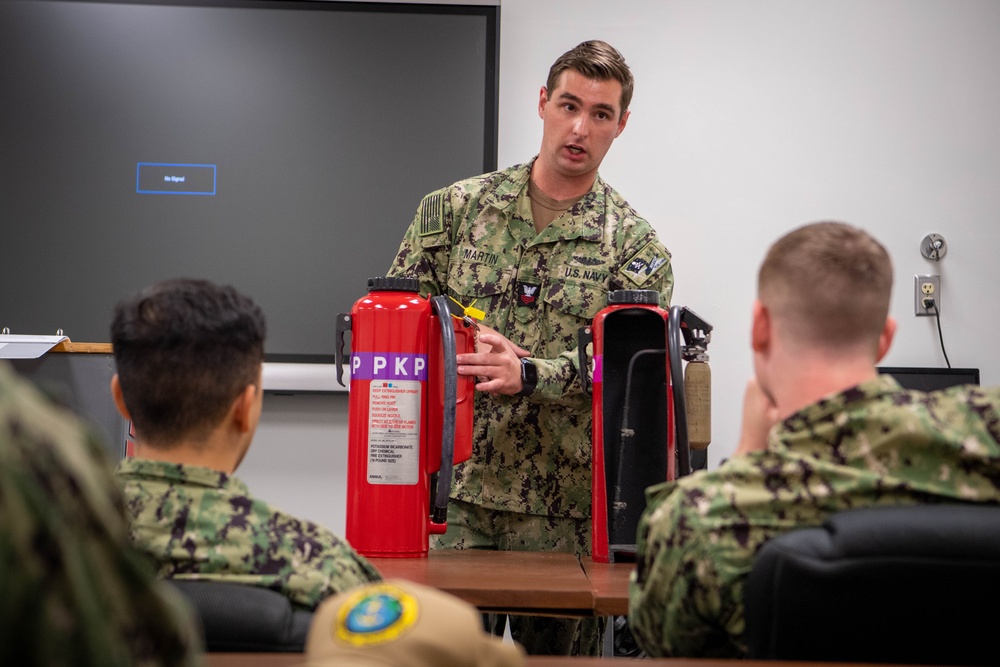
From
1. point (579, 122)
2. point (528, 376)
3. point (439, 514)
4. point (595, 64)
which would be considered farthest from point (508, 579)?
point (595, 64)

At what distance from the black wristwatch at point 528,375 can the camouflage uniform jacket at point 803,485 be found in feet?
3.10

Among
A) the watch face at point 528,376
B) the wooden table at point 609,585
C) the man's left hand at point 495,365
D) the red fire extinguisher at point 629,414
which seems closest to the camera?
the wooden table at point 609,585

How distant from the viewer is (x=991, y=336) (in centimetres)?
356

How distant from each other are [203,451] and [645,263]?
4.46ft

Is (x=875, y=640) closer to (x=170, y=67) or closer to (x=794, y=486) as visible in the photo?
(x=794, y=486)

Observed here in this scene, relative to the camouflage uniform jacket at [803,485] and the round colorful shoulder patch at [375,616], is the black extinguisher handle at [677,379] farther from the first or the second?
the round colorful shoulder patch at [375,616]

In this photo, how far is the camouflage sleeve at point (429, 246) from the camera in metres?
2.40

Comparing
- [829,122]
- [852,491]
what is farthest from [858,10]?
[852,491]

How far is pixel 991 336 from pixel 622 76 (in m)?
1.94

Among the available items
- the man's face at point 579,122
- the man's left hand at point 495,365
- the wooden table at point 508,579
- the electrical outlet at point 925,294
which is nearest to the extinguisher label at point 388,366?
the man's left hand at point 495,365

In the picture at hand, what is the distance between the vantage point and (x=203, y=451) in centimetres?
124

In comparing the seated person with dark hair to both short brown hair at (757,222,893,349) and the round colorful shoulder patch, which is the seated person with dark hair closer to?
the round colorful shoulder patch

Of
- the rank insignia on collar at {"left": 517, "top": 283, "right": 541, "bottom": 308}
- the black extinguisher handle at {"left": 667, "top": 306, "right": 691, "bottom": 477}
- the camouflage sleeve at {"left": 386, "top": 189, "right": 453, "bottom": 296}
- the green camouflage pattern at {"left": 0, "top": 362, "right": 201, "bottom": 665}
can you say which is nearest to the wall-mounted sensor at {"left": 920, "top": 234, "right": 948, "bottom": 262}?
the rank insignia on collar at {"left": 517, "top": 283, "right": 541, "bottom": 308}

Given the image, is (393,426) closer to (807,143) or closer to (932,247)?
(807,143)
